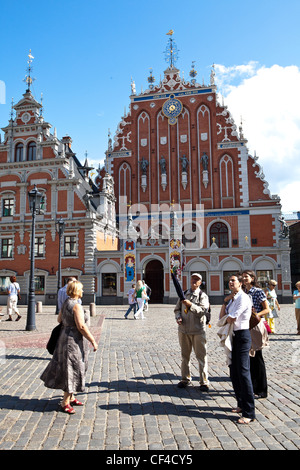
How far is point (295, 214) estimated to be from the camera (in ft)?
168

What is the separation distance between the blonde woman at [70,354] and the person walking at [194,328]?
5.39ft

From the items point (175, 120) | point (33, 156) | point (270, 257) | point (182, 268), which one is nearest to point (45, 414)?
point (182, 268)

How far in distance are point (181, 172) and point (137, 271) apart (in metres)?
9.88

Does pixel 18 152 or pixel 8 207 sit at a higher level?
pixel 18 152

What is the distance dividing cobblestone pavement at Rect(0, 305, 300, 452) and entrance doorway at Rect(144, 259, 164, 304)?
18451mm

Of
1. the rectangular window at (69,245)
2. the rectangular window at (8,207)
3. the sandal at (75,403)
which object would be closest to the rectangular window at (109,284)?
the rectangular window at (69,245)

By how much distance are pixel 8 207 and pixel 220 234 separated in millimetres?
17248

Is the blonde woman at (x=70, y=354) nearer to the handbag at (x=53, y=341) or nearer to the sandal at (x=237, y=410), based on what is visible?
the handbag at (x=53, y=341)

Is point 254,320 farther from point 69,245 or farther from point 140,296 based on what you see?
point 69,245

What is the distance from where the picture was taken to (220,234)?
29.1 meters

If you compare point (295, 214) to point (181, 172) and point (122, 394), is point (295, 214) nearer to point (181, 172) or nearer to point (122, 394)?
point (181, 172)

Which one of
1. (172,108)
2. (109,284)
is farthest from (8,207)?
(172,108)
